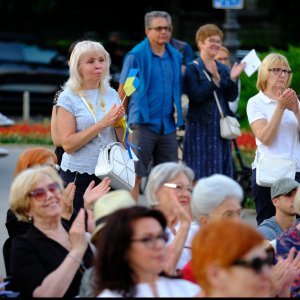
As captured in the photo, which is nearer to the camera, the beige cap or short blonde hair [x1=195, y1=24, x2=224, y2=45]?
the beige cap

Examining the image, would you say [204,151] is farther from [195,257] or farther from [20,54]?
[20,54]

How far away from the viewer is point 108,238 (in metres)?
5.09

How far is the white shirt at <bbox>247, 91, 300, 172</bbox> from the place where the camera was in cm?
862

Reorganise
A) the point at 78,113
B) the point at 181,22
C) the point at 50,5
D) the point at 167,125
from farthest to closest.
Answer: the point at 181,22
the point at 50,5
the point at 167,125
the point at 78,113

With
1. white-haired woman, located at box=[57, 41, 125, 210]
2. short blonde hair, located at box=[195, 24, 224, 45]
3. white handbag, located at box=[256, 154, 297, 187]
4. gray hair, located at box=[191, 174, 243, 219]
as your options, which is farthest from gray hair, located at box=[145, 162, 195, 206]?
short blonde hair, located at box=[195, 24, 224, 45]

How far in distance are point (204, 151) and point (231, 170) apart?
0.32 m

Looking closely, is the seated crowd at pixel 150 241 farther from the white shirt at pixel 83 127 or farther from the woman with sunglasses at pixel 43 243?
the white shirt at pixel 83 127

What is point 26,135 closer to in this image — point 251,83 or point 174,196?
point 251,83

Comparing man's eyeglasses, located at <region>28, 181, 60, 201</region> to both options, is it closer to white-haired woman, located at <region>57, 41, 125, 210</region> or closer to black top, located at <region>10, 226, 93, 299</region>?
black top, located at <region>10, 226, 93, 299</region>

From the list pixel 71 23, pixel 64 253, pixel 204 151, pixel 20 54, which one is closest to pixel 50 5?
pixel 71 23

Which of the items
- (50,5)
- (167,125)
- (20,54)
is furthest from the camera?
(50,5)

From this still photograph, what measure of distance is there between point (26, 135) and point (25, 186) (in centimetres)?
1313

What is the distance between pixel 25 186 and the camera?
19.8 feet

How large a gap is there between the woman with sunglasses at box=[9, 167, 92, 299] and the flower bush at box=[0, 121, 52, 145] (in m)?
12.1
